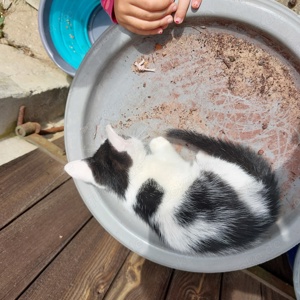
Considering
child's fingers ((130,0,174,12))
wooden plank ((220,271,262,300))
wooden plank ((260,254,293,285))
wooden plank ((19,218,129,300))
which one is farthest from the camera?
wooden plank ((260,254,293,285))

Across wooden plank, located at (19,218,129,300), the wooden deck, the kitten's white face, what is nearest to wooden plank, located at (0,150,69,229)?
the wooden deck

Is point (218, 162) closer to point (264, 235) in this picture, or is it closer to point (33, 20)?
point (264, 235)

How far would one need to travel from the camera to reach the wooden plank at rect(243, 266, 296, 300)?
1.21 m

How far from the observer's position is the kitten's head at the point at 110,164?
3.24 ft

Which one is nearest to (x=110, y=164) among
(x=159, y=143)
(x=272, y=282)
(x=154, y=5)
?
(x=159, y=143)

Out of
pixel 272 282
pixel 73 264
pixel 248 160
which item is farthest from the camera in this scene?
pixel 272 282

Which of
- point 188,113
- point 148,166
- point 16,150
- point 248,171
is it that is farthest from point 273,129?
point 16,150

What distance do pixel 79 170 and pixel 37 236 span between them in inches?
13.1

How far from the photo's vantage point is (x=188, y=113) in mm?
995

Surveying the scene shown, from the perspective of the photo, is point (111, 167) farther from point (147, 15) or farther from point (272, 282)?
point (272, 282)

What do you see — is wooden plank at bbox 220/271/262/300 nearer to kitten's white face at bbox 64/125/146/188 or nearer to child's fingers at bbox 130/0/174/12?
kitten's white face at bbox 64/125/146/188

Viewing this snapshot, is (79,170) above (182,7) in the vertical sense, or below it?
below

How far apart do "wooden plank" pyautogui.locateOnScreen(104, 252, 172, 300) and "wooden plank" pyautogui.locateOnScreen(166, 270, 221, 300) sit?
0.10 ft

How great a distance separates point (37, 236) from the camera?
1.13m
